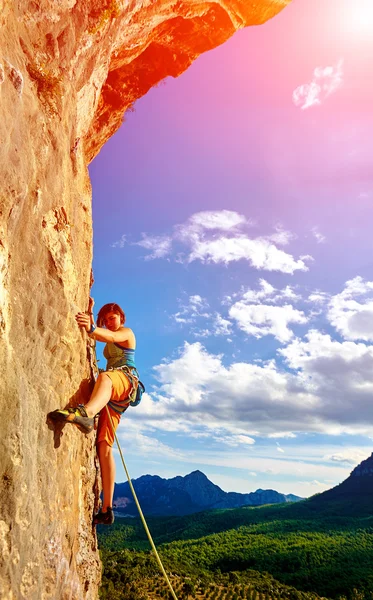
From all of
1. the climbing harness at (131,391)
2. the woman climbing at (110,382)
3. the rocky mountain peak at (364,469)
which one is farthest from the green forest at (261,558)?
the climbing harness at (131,391)

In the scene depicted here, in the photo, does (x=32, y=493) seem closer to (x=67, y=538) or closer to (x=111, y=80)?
(x=67, y=538)

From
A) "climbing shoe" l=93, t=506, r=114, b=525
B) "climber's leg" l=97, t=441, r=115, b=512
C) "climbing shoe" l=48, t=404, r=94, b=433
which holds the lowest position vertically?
"climbing shoe" l=93, t=506, r=114, b=525

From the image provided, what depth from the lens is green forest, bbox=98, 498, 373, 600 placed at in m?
63.7

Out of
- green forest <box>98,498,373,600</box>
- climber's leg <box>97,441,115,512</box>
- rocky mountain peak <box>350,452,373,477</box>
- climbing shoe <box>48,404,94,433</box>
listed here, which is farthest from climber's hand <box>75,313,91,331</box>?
rocky mountain peak <box>350,452,373,477</box>

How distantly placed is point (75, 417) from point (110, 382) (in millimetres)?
986

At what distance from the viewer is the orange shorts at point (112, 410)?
5.91 metres

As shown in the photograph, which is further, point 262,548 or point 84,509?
point 262,548

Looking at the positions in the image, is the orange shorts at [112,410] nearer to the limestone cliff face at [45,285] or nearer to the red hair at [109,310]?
the limestone cliff face at [45,285]

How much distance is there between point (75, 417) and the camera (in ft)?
15.9

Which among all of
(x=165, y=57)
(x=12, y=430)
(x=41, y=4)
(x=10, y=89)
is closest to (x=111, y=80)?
(x=165, y=57)

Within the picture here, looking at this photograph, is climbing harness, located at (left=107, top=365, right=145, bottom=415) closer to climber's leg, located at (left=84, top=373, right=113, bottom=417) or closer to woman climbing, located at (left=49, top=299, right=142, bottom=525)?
woman climbing, located at (left=49, top=299, right=142, bottom=525)

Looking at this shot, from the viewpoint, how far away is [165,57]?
35.7 feet

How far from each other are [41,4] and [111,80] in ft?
16.4

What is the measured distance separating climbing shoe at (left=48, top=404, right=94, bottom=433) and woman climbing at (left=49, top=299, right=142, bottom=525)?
1.08 ft
